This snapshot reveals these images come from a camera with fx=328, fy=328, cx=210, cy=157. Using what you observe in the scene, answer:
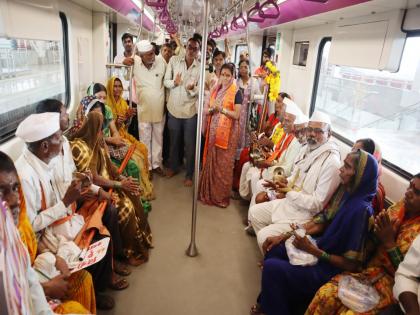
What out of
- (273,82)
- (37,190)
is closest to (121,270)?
(37,190)

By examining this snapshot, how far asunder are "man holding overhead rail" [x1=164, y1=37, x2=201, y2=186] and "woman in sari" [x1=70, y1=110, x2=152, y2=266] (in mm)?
1458

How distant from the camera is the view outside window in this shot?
265cm

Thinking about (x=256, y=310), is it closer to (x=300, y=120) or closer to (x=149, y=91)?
(x=300, y=120)

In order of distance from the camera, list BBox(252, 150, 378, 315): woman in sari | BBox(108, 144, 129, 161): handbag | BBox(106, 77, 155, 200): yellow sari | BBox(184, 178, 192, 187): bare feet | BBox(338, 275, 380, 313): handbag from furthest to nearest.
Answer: BBox(184, 178, 192, 187): bare feet, BBox(106, 77, 155, 200): yellow sari, BBox(108, 144, 129, 161): handbag, BBox(252, 150, 378, 315): woman in sari, BBox(338, 275, 380, 313): handbag

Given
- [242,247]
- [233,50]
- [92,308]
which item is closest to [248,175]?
[242,247]

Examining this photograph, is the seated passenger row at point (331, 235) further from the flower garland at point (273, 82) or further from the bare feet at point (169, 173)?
the bare feet at point (169, 173)

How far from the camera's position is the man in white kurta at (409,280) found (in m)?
1.57

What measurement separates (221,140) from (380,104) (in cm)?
173

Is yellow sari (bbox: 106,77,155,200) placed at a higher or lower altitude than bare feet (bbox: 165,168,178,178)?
higher

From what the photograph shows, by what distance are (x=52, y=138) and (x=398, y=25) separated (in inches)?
112

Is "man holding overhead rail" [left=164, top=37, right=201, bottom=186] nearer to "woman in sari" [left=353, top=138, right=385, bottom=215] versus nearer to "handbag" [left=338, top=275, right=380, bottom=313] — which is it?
"woman in sari" [left=353, top=138, right=385, bottom=215]

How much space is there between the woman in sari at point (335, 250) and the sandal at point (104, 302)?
1033 mm

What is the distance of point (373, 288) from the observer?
181 cm

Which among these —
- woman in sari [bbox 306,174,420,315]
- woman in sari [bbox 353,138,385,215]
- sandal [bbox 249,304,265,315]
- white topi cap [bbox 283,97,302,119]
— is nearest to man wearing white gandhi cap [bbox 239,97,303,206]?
white topi cap [bbox 283,97,302,119]
